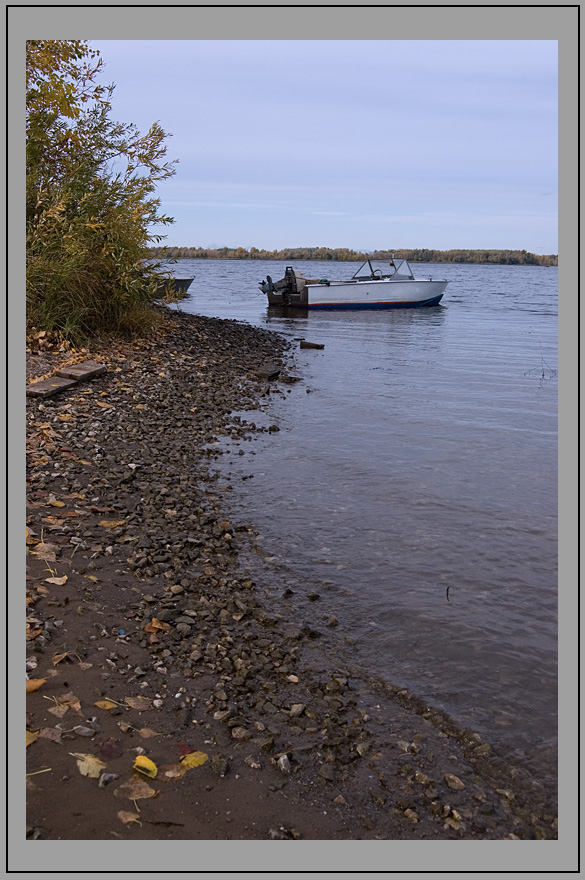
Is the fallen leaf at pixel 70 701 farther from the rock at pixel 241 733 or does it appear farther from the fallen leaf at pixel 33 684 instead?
the rock at pixel 241 733

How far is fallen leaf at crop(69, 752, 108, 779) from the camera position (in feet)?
11.1

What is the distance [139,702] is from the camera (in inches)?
159

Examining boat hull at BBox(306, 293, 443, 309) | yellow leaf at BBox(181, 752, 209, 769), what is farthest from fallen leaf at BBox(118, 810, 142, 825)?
boat hull at BBox(306, 293, 443, 309)

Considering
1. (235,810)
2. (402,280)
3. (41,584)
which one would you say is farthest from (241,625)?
(402,280)

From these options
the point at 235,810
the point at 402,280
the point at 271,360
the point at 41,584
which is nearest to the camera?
the point at 235,810

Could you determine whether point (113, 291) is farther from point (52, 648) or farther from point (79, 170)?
point (52, 648)

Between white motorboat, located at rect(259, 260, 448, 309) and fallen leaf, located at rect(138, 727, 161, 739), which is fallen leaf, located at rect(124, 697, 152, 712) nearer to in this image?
fallen leaf, located at rect(138, 727, 161, 739)

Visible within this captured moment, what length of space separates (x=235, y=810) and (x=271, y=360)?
14742 millimetres

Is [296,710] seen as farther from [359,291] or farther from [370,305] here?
[370,305]

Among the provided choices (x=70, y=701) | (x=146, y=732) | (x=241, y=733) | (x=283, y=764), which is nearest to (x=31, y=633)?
(x=70, y=701)

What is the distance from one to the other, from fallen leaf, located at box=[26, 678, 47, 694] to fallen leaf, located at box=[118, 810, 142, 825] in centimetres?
106

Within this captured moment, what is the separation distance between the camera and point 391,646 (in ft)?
17.0

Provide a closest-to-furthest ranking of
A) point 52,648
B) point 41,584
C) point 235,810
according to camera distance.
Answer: point 235,810 → point 52,648 → point 41,584

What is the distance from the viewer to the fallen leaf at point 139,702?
3.99 metres
